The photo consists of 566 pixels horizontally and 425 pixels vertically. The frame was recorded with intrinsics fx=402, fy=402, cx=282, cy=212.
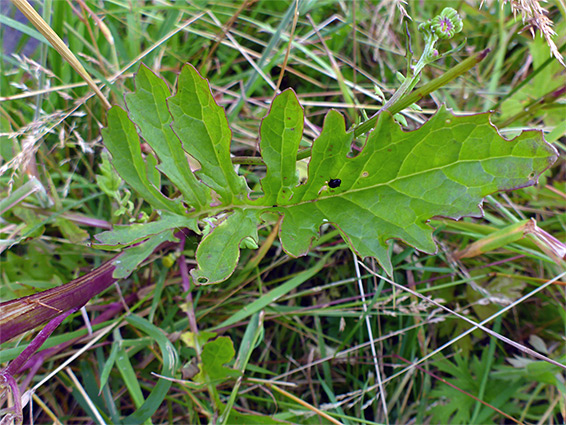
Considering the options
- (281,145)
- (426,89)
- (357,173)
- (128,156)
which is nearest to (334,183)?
(357,173)

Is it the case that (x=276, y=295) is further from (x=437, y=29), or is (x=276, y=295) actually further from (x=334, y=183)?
(x=437, y=29)

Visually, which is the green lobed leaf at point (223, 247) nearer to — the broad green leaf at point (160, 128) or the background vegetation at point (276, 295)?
the broad green leaf at point (160, 128)

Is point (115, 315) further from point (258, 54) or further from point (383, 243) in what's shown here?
point (258, 54)

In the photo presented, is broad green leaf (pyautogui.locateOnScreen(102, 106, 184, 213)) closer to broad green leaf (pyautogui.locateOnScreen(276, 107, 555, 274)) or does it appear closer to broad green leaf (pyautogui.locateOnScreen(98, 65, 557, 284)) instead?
broad green leaf (pyautogui.locateOnScreen(98, 65, 557, 284))

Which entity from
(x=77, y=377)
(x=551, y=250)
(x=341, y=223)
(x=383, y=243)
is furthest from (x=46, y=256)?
(x=551, y=250)

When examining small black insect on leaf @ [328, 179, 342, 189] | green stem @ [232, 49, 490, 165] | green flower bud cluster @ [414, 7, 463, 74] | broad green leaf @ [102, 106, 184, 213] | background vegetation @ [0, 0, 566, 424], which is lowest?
background vegetation @ [0, 0, 566, 424]

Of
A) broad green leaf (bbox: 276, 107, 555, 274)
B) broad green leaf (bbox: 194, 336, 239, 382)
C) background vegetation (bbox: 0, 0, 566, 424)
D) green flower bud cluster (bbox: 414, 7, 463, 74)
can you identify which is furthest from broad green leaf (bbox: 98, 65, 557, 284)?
background vegetation (bbox: 0, 0, 566, 424)
